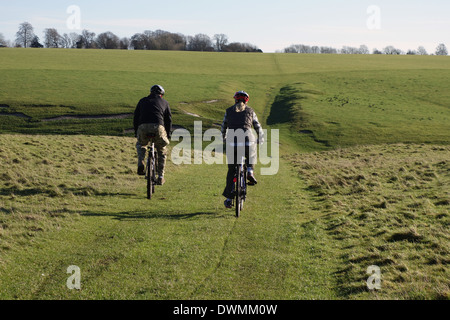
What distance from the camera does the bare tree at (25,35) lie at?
168250 millimetres

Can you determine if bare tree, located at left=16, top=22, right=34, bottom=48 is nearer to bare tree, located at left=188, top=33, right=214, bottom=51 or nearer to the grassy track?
bare tree, located at left=188, top=33, right=214, bottom=51

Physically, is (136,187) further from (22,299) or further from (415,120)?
(415,120)

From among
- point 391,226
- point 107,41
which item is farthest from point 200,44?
point 391,226

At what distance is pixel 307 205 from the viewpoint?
13.6 m

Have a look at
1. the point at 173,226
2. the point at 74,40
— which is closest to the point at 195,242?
the point at 173,226

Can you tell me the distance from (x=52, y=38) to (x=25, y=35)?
12.1 metres

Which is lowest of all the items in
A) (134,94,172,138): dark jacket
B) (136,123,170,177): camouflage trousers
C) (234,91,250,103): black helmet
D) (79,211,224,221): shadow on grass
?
(79,211,224,221): shadow on grass

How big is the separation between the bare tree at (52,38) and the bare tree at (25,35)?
7.84m

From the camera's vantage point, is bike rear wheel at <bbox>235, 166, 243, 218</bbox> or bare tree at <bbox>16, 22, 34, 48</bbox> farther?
bare tree at <bbox>16, 22, 34, 48</bbox>

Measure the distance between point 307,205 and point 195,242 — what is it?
5931mm

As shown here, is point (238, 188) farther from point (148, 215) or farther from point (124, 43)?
point (124, 43)

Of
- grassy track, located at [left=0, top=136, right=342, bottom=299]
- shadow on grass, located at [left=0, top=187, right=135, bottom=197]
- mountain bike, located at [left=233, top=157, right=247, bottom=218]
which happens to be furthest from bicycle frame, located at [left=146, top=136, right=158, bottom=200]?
mountain bike, located at [left=233, top=157, right=247, bottom=218]

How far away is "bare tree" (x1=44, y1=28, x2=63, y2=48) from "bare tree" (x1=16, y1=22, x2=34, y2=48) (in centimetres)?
784

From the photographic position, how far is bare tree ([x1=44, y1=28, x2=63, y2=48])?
169125mm
